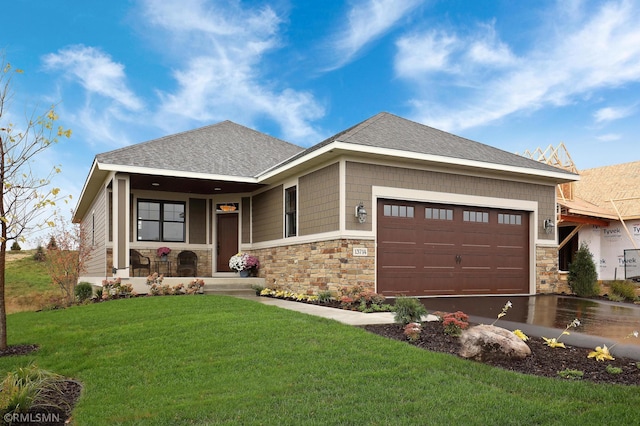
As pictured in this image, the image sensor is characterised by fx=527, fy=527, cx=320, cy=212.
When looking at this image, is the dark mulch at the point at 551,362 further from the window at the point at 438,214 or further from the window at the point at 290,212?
the window at the point at 290,212

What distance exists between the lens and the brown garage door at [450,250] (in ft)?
42.3

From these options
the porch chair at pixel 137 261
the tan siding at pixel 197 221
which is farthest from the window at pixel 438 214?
the porch chair at pixel 137 261

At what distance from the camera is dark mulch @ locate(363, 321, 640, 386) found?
5660 millimetres

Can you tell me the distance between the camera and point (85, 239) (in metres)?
20.8

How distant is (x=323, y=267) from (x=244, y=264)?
434cm

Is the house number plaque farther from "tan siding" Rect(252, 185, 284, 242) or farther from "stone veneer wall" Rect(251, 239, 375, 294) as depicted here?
"tan siding" Rect(252, 185, 284, 242)

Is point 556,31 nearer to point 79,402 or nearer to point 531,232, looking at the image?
point 531,232

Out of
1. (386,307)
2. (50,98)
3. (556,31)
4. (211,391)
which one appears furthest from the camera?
(556,31)

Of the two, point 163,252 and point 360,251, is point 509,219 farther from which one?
point 163,252

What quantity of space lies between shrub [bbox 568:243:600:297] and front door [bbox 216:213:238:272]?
418 inches

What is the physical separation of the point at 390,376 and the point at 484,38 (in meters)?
11.7

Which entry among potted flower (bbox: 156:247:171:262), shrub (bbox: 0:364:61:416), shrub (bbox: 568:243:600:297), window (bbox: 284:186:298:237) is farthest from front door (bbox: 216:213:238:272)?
shrub (bbox: 0:364:61:416)

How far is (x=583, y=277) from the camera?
15180 mm

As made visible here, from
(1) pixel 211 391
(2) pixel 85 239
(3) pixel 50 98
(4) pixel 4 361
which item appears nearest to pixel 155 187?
(2) pixel 85 239
